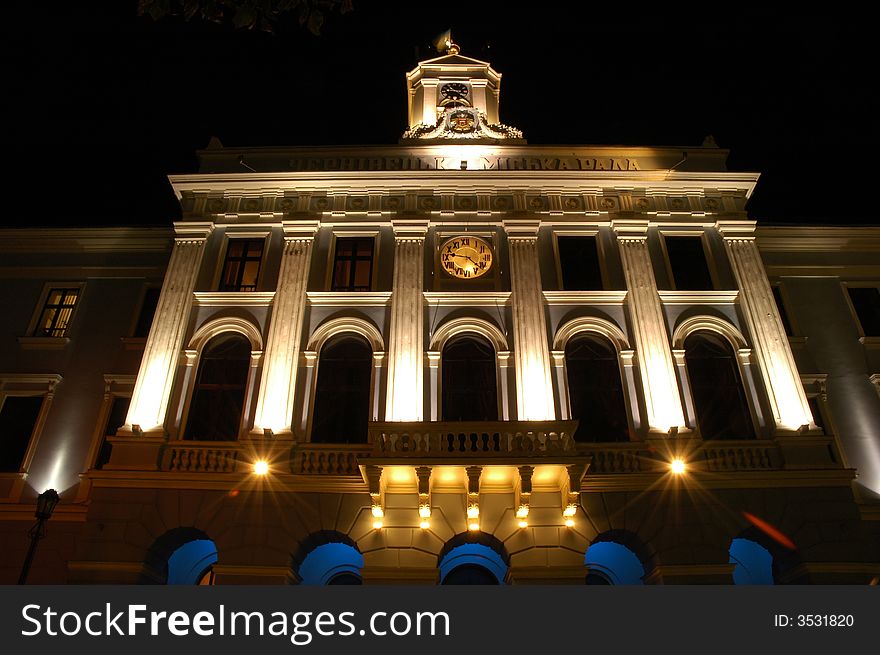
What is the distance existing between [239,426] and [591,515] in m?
9.51

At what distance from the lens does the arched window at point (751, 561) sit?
18.4 metres

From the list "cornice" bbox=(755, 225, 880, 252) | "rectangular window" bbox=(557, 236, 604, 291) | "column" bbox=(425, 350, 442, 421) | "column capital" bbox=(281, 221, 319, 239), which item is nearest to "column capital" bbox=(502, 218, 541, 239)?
"rectangular window" bbox=(557, 236, 604, 291)

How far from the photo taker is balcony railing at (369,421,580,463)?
16094mm

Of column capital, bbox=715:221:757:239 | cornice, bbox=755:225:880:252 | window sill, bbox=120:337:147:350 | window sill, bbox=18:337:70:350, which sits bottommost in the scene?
window sill, bbox=120:337:147:350

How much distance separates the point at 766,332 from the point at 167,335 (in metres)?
17.2

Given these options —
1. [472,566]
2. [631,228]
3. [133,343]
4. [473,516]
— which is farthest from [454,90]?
Result: [472,566]

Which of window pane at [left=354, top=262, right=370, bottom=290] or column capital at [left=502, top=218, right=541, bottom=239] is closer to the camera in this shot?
window pane at [left=354, top=262, right=370, bottom=290]

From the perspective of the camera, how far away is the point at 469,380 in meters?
19.5

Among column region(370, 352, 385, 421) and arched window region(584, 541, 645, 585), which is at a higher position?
Answer: column region(370, 352, 385, 421)

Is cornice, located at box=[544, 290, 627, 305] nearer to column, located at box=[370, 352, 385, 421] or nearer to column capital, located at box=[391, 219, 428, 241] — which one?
column capital, located at box=[391, 219, 428, 241]

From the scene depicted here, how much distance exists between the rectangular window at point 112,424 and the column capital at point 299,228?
7.02m

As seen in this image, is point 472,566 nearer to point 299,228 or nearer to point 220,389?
point 220,389

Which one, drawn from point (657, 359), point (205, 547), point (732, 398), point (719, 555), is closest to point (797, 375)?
point (732, 398)

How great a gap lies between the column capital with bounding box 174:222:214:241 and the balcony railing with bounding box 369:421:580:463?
31.7ft
